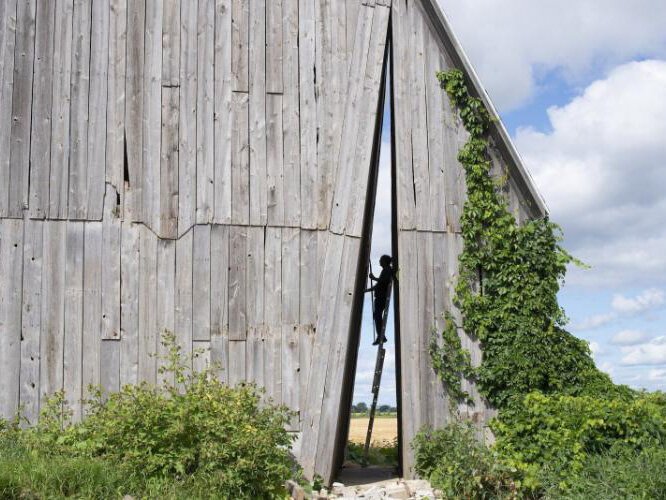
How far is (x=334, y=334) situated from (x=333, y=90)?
9.68ft

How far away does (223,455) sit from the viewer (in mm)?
8531

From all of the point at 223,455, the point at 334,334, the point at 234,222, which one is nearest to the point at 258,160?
the point at 234,222

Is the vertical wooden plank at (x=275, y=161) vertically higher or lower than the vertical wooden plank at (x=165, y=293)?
higher

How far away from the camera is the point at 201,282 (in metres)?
10.6

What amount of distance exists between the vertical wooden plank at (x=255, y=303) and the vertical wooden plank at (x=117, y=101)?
5.20 feet

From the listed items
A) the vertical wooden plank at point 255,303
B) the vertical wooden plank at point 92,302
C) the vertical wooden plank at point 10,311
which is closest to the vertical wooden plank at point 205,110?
the vertical wooden plank at point 255,303

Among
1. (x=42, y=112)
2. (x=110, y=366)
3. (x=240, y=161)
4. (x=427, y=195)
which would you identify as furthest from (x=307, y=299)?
(x=42, y=112)

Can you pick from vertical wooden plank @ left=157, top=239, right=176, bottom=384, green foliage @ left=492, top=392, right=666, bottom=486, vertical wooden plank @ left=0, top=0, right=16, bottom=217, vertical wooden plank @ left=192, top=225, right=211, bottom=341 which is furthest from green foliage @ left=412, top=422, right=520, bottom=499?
vertical wooden plank @ left=0, top=0, right=16, bottom=217

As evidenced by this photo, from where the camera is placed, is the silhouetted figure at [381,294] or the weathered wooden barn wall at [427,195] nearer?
the weathered wooden barn wall at [427,195]

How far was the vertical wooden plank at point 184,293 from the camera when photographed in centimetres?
1051

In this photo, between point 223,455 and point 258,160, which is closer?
point 223,455

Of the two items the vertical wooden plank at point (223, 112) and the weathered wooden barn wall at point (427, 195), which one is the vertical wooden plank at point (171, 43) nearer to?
the vertical wooden plank at point (223, 112)

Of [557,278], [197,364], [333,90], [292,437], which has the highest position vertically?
[333,90]

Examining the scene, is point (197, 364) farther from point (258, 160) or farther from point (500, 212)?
point (500, 212)
